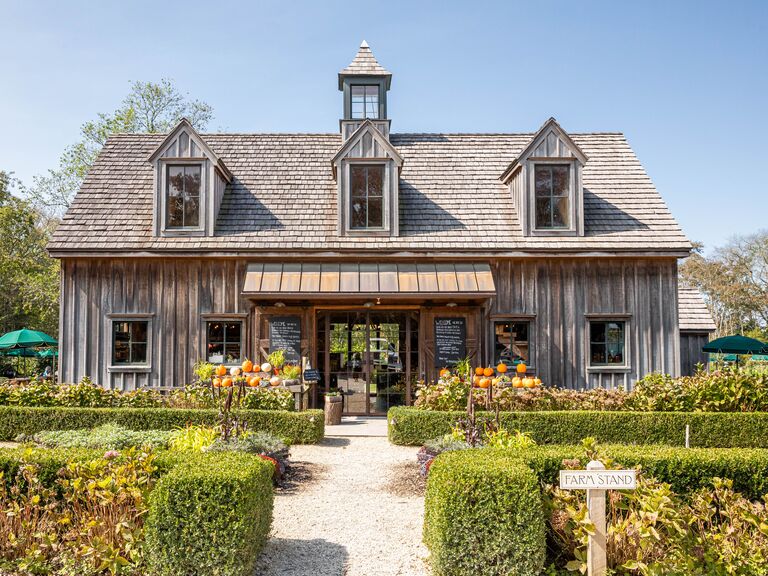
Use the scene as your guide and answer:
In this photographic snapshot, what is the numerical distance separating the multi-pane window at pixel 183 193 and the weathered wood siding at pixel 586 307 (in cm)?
752

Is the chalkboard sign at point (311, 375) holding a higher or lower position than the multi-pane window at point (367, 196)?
lower

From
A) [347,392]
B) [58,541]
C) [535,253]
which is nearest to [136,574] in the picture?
[58,541]

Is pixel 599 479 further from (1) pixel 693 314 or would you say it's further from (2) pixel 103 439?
(1) pixel 693 314

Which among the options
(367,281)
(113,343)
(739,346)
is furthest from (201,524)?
(739,346)

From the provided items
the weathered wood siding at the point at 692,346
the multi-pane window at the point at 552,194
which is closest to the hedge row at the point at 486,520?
the multi-pane window at the point at 552,194

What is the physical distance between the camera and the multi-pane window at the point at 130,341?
14.7 metres

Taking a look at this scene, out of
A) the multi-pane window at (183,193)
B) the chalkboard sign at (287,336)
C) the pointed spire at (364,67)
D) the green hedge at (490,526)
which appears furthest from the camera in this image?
the pointed spire at (364,67)

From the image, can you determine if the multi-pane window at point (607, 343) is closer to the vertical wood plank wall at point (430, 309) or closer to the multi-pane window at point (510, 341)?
the vertical wood plank wall at point (430, 309)

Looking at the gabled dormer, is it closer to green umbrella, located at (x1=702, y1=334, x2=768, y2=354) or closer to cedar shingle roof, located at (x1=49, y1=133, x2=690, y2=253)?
cedar shingle roof, located at (x1=49, y1=133, x2=690, y2=253)

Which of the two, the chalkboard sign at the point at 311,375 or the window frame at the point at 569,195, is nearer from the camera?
the chalkboard sign at the point at 311,375

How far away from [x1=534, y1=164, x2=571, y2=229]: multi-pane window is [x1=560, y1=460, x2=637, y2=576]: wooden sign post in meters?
11.1

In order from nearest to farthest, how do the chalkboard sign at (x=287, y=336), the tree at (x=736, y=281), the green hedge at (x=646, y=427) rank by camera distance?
1. the green hedge at (x=646, y=427)
2. the chalkboard sign at (x=287, y=336)
3. the tree at (x=736, y=281)

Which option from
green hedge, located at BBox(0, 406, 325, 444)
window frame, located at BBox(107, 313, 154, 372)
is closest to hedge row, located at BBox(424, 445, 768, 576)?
green hedge, located at BBox(0, 406, 325, 444)

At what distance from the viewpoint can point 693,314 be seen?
65.0 feet
